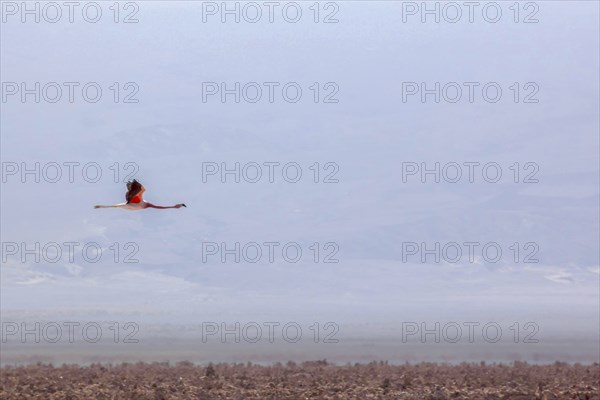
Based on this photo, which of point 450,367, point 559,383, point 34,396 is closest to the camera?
point 34,396

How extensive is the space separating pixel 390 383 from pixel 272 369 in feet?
12.2

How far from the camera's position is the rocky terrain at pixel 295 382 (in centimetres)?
2502

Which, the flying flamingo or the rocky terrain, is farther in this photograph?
the rocky terrain

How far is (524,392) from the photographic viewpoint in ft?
83.5

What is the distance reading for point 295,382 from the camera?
26.1 metres

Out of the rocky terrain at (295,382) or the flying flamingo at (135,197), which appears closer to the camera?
the flying flamingo at (135,197)

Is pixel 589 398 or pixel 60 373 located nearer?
pixel 589 398

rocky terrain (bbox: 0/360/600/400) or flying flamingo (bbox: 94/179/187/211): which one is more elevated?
flying flamingo (bbox: 94/179/187/211)

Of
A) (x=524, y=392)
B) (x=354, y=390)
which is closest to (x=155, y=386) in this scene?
(x=354, y=390)

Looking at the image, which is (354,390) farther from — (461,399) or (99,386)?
(99,386)

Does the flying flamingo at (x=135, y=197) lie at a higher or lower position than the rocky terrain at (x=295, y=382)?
higher

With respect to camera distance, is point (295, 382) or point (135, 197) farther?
point (295, 382)

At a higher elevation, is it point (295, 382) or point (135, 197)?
point (135, 197)

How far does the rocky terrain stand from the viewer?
25016 millimetres
